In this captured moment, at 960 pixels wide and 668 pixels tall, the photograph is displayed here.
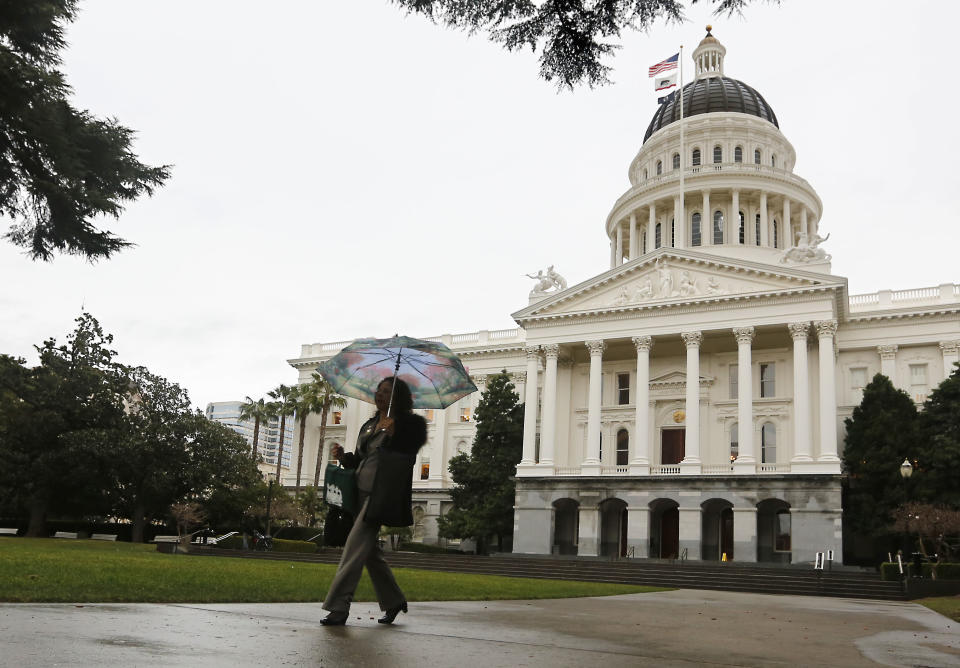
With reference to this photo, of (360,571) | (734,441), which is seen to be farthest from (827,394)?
(360,571)

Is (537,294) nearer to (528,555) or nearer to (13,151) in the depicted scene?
(528,555)

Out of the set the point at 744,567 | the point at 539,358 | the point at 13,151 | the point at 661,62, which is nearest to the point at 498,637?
the point at 13,151

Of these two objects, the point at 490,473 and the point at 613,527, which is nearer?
the point at 613,527

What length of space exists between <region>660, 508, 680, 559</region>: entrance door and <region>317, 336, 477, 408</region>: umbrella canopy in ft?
142

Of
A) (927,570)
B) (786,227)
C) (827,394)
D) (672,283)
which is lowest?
(927,570)

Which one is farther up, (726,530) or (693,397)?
(693,397)

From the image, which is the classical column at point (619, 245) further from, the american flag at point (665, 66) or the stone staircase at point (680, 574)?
the stone staircase at point (680, 574)

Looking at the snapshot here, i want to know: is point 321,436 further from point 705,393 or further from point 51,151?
point 51,151

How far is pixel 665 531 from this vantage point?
5181 cm

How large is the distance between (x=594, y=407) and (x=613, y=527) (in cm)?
736

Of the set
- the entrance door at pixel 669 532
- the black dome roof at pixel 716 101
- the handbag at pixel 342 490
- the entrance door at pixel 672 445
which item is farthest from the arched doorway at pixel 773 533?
the handbag at pixel 342 490

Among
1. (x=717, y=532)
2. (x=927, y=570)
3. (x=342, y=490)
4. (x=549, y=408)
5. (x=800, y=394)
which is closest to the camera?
(x=342, y=490)

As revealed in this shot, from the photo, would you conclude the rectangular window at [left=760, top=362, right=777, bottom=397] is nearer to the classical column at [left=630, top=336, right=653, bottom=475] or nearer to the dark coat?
the classical column at [left=630, top=336, right=653, bottom=475]

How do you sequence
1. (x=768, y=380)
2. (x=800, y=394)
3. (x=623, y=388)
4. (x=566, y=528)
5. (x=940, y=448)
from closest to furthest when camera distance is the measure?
1. (x=940, y=448)
2. (x=800, y=394)
3. (x=768, y=380)
4. (x=566, y=528)
5. (x=623, y=388)
